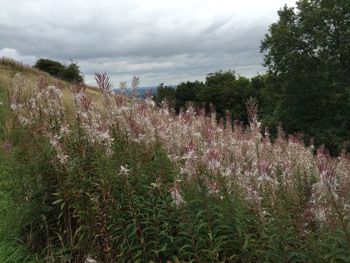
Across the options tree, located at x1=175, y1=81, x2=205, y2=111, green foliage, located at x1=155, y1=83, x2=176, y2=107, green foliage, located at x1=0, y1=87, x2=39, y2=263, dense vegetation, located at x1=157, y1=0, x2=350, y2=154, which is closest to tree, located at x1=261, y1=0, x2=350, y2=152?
dense vegetation, located at x1=157, y1=0, x2=350, y2=154

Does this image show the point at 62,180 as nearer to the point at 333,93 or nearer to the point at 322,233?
the point at 322,233

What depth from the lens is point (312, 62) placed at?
34.5m

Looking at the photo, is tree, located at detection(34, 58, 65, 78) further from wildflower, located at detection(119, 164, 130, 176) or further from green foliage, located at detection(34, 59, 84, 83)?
wildflower, located at detection(119, 164, 130, 176)

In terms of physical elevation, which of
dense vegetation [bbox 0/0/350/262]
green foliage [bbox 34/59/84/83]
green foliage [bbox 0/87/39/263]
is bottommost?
green foliage [bbox 0/87/39/263]

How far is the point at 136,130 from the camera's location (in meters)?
6.02

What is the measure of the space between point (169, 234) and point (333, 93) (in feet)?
97.5

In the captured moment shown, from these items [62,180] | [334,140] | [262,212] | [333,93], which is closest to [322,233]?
[262,212]

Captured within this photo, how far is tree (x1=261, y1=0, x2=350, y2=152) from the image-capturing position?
33.3 m

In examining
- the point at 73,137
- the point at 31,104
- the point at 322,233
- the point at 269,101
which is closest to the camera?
the point at 322,233

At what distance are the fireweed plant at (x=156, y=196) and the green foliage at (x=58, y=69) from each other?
3510 cm

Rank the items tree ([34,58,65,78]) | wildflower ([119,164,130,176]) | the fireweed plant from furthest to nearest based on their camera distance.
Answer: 1. tree ([34,58,65,78])
2. wildflower ([119,164,130,176])
3. the fireweed plant

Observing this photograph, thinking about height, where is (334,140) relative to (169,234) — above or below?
below

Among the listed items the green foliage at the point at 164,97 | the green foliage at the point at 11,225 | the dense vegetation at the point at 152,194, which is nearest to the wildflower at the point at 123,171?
the dense vegetation at the point at 152,194

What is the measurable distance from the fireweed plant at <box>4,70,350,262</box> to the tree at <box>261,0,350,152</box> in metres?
27.9
